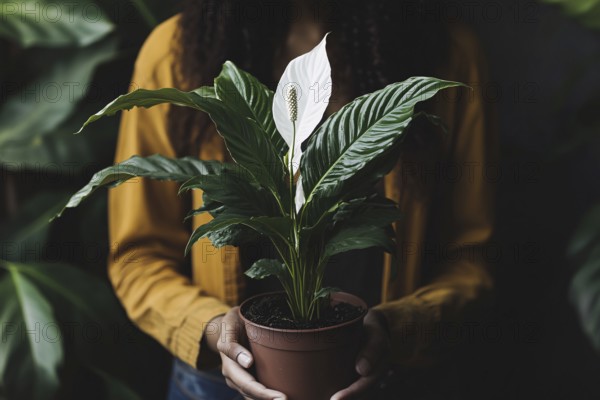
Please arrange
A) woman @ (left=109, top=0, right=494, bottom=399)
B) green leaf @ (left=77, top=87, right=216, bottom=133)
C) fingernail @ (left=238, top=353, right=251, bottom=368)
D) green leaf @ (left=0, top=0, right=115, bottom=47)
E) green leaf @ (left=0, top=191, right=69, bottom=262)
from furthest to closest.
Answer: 1. green leaf @ (left=0, top=191, right=69, bottom=262)
2. green leaf @ (left=0, top=0, right=115, bottom=47)
3. woman @ (left=109, top=0, right=494, bottom=399)
4. fingernail @ (left=238, top=353, right=251, bottom=368)
5. green leaf @ (left=77, top=87, right=216, bottom=133)

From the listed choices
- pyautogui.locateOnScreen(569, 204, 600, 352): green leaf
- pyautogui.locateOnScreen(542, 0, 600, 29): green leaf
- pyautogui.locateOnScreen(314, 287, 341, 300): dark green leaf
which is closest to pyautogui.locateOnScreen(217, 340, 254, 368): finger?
pyautogui.locateOnScreen(314, 287, 341, 300): dark green leaf

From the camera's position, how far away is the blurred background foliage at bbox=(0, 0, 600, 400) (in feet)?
3.67

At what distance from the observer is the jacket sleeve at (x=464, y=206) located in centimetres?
87

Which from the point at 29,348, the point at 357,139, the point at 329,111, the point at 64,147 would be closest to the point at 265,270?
the point at 357,139

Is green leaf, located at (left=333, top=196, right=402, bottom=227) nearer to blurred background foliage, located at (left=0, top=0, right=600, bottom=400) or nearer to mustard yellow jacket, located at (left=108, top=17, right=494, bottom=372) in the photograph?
mustard yellow jacket, located at (left=108, top=17, right=494, bottom=372)

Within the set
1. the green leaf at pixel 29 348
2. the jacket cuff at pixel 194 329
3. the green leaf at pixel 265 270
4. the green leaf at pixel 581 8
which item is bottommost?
the green leaf at pixel 29 348

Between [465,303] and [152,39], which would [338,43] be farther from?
[465,303]

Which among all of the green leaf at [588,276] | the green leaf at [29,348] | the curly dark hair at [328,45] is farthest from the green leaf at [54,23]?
the green leaf at [588,276]

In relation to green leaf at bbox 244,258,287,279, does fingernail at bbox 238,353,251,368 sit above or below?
below

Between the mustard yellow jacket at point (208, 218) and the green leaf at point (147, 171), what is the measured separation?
27 cm

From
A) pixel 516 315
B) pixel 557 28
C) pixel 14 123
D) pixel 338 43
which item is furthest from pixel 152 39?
pixel 516 315

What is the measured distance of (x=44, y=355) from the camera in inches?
41.1

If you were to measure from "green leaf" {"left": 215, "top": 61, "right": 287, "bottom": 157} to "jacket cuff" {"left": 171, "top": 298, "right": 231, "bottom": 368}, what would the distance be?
28cm

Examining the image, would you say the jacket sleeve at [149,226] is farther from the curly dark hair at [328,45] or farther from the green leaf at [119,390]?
the green leaf at [119,390]
